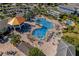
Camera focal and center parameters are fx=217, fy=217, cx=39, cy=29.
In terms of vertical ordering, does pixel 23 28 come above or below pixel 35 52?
above

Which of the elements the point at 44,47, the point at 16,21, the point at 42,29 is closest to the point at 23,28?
the point at 16,21

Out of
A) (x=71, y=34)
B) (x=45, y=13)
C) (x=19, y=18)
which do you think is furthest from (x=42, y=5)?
(x=71, y=34)

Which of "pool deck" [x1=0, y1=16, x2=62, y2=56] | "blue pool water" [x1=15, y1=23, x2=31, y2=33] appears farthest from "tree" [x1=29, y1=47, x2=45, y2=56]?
"blue pool water" [x1=15, y1=23, x2=31, y2=33]

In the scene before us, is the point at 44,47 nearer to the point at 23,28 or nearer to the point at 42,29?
the point at 42,29

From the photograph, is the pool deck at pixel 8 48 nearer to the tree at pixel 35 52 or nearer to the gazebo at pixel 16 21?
the tree at pixel 35 52

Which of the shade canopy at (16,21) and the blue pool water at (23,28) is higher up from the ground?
the shade canopy at (16,21)

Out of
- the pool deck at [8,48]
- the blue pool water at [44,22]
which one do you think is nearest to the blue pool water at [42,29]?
the blue pool water at [44,22]

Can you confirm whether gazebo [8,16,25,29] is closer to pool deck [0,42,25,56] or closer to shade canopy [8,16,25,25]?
shade canopy [8,16,25,25]

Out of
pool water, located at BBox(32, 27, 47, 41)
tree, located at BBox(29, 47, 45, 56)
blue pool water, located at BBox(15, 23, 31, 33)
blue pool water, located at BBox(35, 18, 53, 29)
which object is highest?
blue pool water, located at BBox(35, 18, 53, 29)
